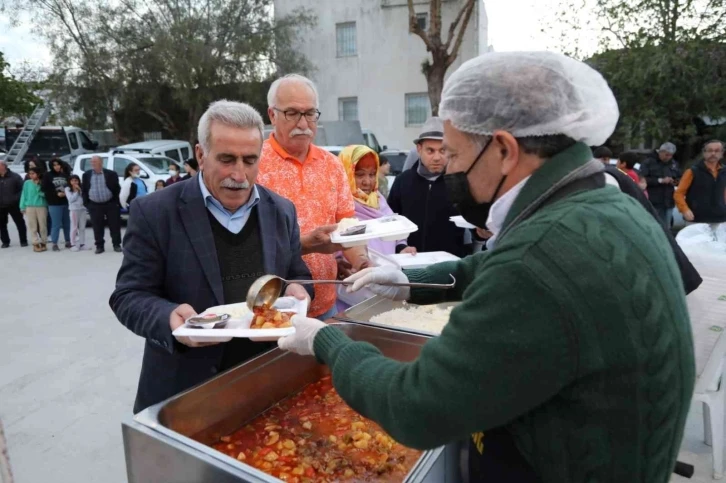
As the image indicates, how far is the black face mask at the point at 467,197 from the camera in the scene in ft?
3.34

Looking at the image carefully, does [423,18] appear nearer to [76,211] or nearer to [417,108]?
[417,108]

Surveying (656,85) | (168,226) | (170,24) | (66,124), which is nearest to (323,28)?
(170,24)

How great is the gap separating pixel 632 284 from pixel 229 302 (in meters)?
1.28

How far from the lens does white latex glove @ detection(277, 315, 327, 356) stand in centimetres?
118

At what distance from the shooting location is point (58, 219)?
29.3ft

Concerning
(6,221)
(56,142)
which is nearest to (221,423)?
(6,221)

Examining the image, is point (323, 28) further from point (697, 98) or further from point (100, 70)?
point (697, 98)

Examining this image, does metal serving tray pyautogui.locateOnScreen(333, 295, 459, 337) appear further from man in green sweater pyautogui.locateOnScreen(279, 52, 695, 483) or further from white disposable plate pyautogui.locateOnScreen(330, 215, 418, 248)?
man in green sweater pyautogui.locateOnScreen(279, 52, 695, 483)

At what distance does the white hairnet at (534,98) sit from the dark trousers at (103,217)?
867 cm

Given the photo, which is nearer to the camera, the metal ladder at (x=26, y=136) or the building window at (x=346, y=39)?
the metal ladder at (x=26, y=136)

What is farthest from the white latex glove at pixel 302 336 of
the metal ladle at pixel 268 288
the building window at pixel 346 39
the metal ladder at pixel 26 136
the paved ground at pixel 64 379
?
the building window at pixel 346 39

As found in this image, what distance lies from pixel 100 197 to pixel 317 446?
26.3 ft

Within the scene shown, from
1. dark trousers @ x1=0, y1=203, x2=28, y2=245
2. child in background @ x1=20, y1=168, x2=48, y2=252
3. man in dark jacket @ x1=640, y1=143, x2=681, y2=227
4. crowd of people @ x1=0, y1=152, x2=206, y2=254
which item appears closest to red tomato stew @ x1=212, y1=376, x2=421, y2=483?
man in dark jacket @ x1=640, y1=143, x2=681, y2=227

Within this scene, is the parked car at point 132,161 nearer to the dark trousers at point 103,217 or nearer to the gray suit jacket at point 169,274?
the dark trousers at point 103,217
